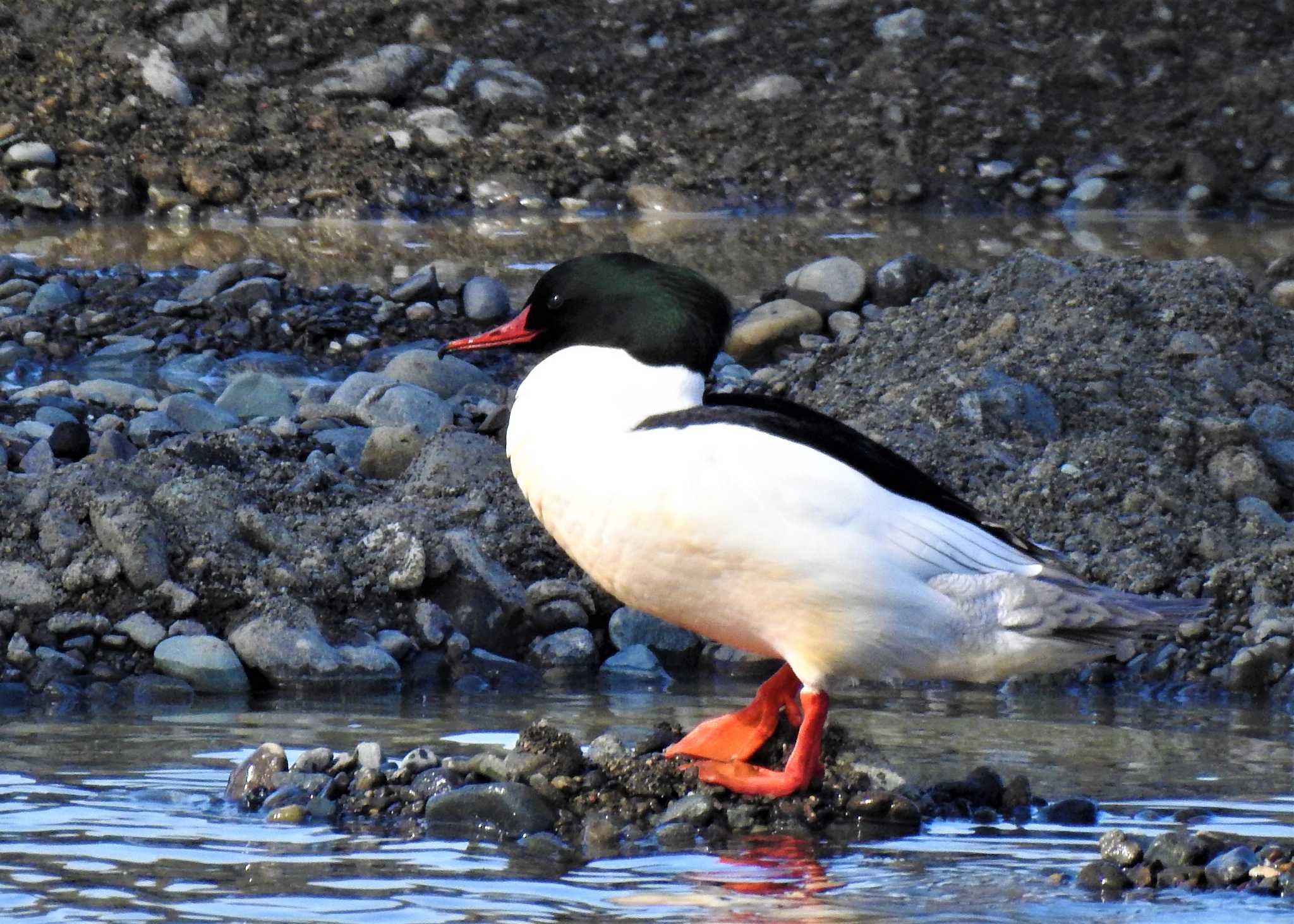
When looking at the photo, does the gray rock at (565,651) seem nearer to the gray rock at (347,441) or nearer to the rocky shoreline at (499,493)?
the rocky shoreline at (499,493)

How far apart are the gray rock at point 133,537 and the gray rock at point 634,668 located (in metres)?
1.54

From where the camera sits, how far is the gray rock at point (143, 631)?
22.6ft

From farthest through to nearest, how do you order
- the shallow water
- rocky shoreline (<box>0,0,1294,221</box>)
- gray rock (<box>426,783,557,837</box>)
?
1. rocky shoreline (<box>0,0,1294,221</box>)
2. gray rock (<box>426,783,557,837</box>)
3. the shallow water

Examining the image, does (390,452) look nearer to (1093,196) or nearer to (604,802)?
(604,802)

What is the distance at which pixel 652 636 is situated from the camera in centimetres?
745

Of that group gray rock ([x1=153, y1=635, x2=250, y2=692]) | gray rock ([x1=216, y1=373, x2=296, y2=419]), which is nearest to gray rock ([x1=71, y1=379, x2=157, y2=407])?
Answer: gray rock ([x1=216, y1=373, x2=296, y2=419])

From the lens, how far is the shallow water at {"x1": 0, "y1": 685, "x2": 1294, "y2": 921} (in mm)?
4344

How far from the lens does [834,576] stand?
203 inches

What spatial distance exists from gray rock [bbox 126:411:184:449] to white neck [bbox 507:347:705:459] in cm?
391

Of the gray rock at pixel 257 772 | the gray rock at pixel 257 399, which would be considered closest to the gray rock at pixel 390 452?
the gray rock at pixel 257 399

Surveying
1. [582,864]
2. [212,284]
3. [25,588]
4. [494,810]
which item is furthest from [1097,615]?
[212,284]

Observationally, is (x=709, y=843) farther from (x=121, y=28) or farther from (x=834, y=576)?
(x=121, y=28)

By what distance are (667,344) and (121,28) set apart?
1507 centimetres

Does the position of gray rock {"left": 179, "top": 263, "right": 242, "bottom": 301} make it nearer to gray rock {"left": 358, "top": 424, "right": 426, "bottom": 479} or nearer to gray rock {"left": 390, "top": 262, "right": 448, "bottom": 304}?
gray rock {"left": 390, "top": 262, "right": 448, "bottom": 304}
